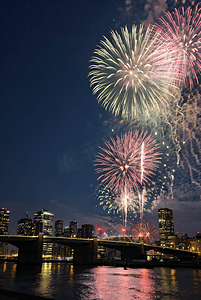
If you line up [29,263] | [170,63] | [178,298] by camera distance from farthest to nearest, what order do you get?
[29,263]
[170,63]
[178,298]

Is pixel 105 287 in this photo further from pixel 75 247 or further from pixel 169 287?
pixel 75 247

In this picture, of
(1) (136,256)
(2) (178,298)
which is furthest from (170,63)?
(1) (136,256)

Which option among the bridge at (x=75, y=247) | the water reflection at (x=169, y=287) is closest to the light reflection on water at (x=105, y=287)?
the water reflection at (x=169, y=287)

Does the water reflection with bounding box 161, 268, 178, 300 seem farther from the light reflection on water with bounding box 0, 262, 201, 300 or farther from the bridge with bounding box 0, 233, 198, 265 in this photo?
the bridge with bounding box 0, 233, 198, 265

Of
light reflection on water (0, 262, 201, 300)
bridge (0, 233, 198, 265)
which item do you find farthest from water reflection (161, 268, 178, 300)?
bridge (0, 233, 198, 265)

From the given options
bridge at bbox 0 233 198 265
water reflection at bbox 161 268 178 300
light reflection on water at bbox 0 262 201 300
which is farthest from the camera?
bridge at bbox 0 233 198 265

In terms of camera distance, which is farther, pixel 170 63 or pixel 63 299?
pixel 170 63

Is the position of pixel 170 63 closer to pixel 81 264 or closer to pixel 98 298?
pixel 98 298

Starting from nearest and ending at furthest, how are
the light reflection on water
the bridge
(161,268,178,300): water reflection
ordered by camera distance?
1. the light reflection on water
2. (161,268,178,300): water reflection
3. the bridge

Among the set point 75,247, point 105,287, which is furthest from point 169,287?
point 75,247
